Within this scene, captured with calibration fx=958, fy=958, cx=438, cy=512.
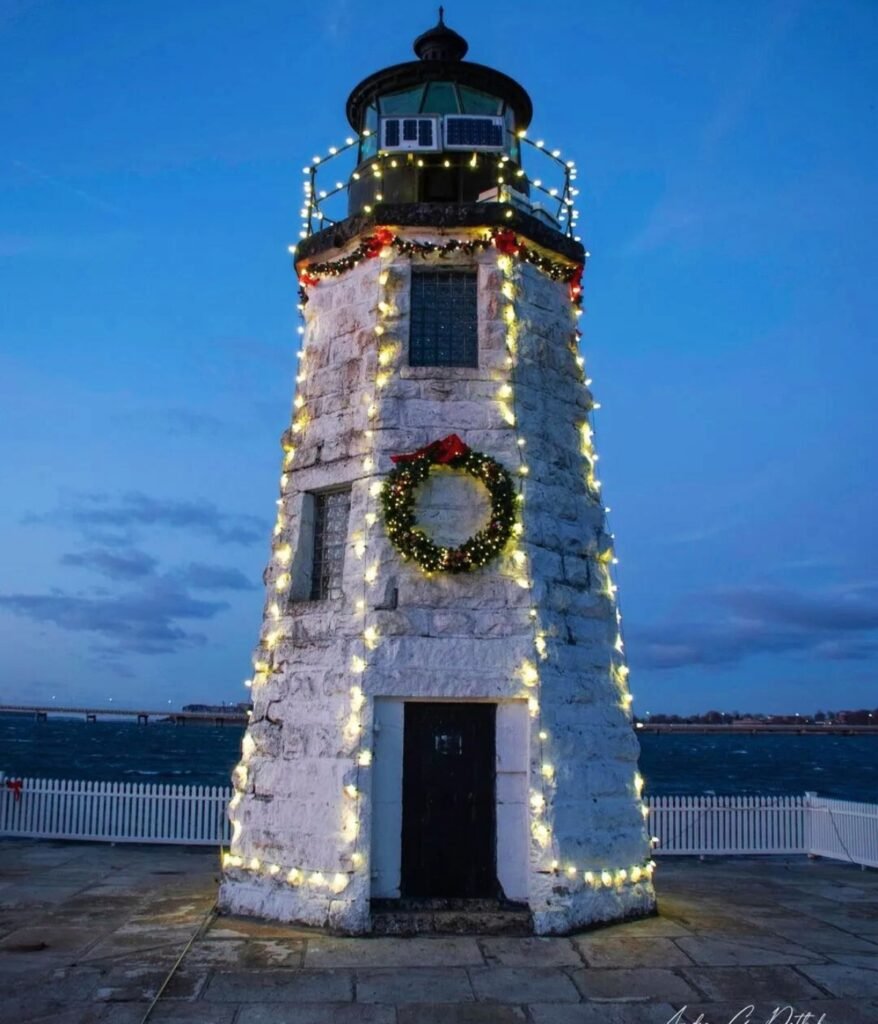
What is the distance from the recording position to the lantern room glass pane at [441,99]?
12.0 meters

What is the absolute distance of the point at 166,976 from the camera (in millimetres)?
7953

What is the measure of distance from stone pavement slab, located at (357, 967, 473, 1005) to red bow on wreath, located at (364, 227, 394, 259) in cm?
763

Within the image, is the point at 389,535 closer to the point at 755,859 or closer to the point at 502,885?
the point at 502,885

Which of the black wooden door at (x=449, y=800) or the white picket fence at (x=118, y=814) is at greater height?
the black wooden door at (x=449, y=800)

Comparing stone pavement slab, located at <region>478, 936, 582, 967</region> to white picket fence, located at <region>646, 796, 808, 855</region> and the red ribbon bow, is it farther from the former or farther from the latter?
the red ribbon bow

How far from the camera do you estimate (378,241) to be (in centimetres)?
1120

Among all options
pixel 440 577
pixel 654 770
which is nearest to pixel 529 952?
pixel 440 577

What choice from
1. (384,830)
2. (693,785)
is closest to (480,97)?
(384,830)

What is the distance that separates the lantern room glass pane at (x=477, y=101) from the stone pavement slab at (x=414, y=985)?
9.68 meters

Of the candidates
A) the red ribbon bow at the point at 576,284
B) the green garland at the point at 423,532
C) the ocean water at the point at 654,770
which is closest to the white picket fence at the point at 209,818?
the green garland at the point at 423,532

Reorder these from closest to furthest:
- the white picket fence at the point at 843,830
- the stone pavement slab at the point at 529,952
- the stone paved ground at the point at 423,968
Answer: the stone paved ground at the point at 423,968 < the stone pavement slab at the point at 529,952 < the white picket fence at the point at 843,830

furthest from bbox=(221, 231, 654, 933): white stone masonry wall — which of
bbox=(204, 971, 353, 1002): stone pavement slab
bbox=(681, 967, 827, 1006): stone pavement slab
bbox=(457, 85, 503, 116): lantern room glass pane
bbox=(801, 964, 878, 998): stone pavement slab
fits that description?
bbox=(801, 964, 878, 998): stone pavement slab

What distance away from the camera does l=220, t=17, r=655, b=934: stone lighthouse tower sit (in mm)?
9734

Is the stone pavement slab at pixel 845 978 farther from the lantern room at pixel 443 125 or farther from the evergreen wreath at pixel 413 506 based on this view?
the lantern room at pixel 443 125
